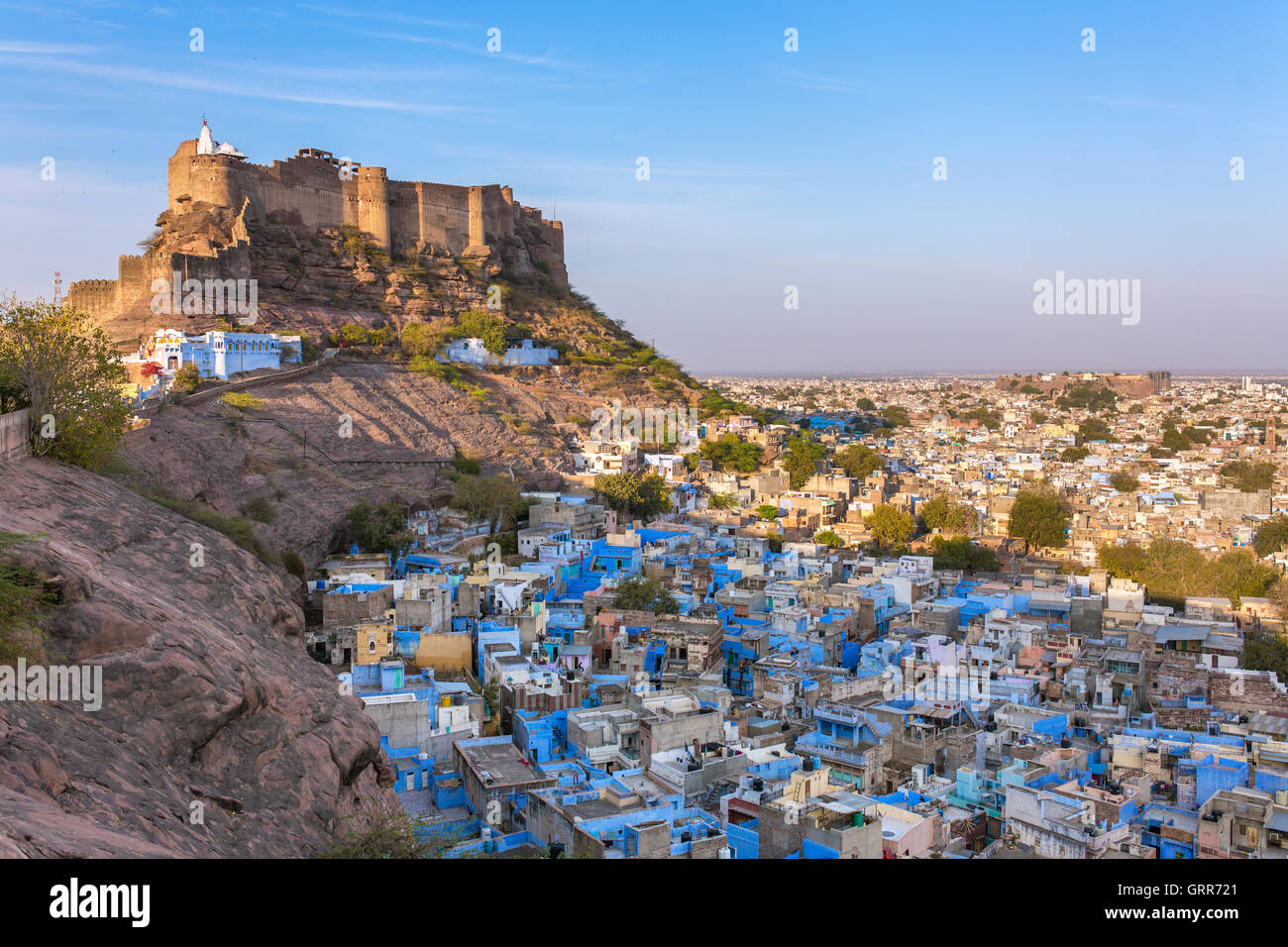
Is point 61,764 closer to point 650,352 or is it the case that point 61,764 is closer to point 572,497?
point 572,497

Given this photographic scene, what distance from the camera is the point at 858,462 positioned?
27844 mm

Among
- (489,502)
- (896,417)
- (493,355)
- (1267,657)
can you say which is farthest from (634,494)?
(896,417)

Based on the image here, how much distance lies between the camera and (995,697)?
1002 centimetres

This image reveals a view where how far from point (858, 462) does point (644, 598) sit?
1619 cm

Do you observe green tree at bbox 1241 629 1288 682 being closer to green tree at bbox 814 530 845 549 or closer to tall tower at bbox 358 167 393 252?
green tree at bbox 814 530 845 549

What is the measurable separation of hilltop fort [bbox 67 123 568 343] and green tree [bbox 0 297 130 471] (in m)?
12.8

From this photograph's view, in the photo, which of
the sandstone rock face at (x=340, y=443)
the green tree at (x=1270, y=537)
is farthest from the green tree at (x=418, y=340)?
the green tree at (x=1270, y=537)

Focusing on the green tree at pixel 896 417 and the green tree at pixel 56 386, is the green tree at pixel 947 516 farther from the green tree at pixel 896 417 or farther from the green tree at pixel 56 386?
the green tree at pixel 896 417

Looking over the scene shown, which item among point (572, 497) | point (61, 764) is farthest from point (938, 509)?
point (61, 764)

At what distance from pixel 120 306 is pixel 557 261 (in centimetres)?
1600

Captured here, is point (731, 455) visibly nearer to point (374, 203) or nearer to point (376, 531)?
point (374, 203)

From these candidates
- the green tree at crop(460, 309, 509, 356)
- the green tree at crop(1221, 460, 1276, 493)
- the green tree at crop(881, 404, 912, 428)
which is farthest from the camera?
the green tree at crop(881, 404, 912, 428)

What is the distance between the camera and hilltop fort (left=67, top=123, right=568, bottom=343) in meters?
21.2

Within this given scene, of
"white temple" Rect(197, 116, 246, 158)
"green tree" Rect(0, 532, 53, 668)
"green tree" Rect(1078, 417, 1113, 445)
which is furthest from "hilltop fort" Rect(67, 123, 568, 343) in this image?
"green tree" Rect(1078, 417, 1113, 445)
